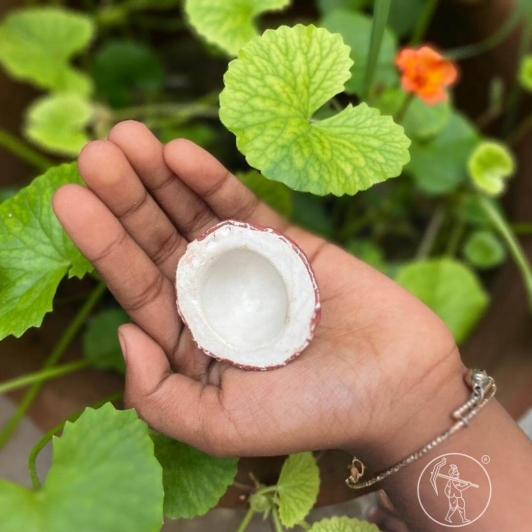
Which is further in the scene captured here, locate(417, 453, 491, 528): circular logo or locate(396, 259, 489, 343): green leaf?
locate(396, 259, 489, 343): green leaf

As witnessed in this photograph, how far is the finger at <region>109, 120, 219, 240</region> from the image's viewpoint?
0.58 meters

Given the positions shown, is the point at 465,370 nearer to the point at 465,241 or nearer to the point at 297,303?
the point at 297,303

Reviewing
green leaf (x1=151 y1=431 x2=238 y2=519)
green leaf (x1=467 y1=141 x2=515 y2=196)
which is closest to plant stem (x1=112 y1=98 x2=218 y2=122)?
green leaf (x1=467 y1=141 x2=515 y2=196)

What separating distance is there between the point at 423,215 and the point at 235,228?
591 mm

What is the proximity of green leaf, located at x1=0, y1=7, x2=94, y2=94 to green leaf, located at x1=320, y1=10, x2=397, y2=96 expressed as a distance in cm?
37

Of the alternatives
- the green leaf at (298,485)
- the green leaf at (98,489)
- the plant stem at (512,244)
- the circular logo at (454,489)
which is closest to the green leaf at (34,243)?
the green leaf at (98,489)

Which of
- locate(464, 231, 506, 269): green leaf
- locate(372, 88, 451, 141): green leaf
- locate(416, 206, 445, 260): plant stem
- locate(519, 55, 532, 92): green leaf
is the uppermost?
locate(519, 55, 532, 92): green leaf

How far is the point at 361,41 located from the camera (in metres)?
0.84

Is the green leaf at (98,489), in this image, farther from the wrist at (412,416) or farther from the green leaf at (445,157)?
the green leaf at (445,157)

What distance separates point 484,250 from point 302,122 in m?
0.47

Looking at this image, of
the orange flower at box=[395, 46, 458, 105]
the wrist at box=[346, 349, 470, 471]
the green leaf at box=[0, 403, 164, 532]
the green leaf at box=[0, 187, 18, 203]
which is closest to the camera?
the green leaf at box=[0, 403, 164, 532]

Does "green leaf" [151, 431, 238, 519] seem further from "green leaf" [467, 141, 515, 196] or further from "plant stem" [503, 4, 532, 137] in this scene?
"plant stem" [503, 4, 532, 137]

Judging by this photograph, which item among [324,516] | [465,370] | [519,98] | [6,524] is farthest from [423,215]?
[6,524]

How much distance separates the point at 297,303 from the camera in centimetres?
60
